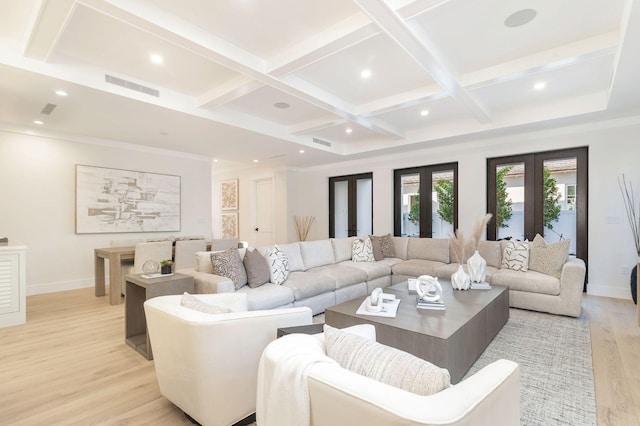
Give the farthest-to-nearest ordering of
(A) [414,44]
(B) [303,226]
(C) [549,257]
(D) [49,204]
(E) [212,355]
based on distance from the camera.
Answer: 1. (B) [303,226]
2. (D) [49,204]
3. (C) [549,257]
4. (A) [414,44]
5. (E) [212,355]

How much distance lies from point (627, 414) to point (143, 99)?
5.00 m

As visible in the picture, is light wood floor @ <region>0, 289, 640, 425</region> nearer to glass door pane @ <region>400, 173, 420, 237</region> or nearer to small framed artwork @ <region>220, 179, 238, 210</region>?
glass door pane @ <region>400, 173, 420, 237</region>

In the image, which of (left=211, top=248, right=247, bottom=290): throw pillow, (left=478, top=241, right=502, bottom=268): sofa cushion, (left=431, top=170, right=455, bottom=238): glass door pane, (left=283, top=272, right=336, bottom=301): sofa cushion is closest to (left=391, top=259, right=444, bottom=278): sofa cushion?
(left=478, top=241, right=502, bottom=268): sofa cushion

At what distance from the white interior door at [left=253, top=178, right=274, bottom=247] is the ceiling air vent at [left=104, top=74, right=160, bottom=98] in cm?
503

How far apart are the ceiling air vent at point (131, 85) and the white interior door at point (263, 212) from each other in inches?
198

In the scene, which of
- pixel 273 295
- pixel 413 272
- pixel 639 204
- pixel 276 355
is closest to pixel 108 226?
pixel 273 295

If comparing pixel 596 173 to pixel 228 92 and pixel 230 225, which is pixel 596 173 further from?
pixel 230 225

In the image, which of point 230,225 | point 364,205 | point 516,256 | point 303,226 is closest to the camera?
point 516,256

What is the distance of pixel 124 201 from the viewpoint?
565 centimetres

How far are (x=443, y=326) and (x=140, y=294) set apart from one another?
278 cm

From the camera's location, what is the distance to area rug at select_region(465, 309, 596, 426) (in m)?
1.88

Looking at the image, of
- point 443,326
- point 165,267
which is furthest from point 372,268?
point 165,267

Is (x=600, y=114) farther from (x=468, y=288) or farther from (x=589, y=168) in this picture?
(x=468, y=288)

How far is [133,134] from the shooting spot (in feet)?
16.5
